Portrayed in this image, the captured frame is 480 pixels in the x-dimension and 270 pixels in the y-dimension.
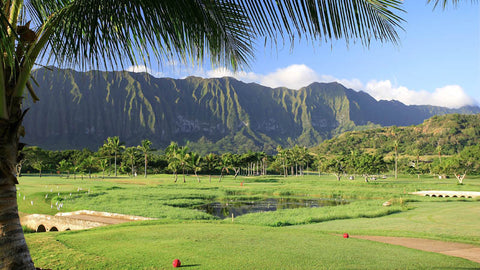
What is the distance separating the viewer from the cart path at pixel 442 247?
1073 centimetres

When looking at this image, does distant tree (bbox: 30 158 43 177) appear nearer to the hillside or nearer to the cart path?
the cart path

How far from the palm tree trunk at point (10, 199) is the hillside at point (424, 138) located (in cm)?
15113

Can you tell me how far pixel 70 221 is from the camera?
19656 millimetres

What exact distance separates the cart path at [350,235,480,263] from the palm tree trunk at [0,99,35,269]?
11.0 metres

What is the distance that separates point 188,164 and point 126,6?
79.9 m

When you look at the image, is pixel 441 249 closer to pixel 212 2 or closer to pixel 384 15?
pixel 384 15

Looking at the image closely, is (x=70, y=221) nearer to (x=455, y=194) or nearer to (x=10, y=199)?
(x=10, y=199)

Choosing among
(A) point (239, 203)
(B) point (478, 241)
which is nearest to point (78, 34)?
(B) point (478, 241)

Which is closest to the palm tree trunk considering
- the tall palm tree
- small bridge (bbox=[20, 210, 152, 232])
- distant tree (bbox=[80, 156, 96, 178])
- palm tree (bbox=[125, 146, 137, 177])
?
the tall palm tree

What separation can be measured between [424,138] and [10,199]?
623 feet

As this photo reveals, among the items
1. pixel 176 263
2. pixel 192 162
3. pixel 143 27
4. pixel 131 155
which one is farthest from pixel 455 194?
pixel 131 155

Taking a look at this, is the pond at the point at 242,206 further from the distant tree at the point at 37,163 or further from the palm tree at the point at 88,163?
the distant tree at the point at 37,163

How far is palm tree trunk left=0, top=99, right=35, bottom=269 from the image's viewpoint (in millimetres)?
3916

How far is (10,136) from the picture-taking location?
399 cm
